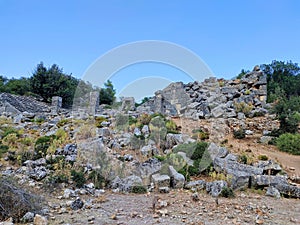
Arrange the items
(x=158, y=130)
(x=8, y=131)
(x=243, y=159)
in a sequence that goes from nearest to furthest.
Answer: (x=243, y=159) → (x=158, y=130) → (x=8, y=131)

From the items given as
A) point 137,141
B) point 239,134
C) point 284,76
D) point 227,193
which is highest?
point 284,76

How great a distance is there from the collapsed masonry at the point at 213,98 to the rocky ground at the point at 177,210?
7.56 metres

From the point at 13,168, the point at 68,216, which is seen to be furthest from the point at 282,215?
the point at 13,168

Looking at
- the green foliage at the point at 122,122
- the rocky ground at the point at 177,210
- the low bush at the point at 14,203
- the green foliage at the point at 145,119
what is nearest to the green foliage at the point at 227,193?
the rocky ground at the point at 177,210

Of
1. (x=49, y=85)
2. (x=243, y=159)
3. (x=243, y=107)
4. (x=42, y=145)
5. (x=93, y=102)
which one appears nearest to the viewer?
(x=243, y=159)

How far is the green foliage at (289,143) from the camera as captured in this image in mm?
9370

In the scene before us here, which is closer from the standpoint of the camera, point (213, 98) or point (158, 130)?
point (158, 130)

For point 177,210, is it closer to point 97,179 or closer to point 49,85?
point 97,179

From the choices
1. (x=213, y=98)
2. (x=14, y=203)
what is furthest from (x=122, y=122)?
(x=14, y=203)

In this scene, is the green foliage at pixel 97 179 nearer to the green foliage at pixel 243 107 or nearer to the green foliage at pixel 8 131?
the green foliage at pixel 8 131

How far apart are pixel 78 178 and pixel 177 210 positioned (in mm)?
2413

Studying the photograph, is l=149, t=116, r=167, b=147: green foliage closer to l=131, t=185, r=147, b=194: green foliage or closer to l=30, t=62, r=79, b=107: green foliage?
l=131, t=185, r=147, b=194: green foliage

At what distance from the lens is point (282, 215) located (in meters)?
4.64

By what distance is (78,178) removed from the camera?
6.09m
